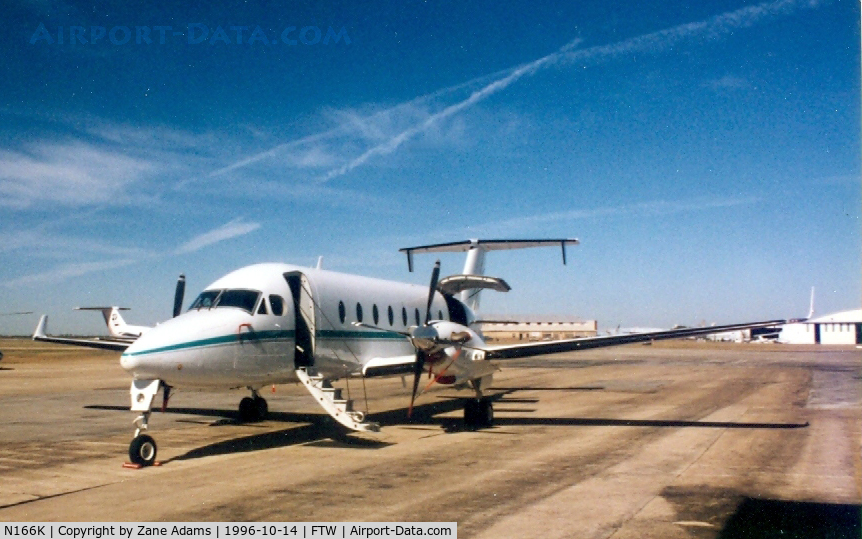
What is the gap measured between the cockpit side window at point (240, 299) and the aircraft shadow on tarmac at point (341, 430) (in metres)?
2.79

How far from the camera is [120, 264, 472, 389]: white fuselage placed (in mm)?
11688

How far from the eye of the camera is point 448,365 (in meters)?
15.5

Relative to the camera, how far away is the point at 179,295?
14.9m

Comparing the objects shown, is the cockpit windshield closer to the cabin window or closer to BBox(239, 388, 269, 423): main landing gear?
the cabin window

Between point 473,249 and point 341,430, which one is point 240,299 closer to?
point 341,430

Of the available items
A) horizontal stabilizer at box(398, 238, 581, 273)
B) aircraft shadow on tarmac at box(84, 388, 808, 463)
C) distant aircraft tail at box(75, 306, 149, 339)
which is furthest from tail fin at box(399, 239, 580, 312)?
distant aircraft tail at box(75, 306, 149, 339)

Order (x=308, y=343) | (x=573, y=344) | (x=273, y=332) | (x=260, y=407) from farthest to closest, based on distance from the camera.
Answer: (x=260, y=407) → (x=573, y=344) → (x=308, y=343) → (x=273, y=332)

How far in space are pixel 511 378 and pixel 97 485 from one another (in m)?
27.8

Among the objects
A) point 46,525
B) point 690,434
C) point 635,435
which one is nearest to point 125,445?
point 46,525

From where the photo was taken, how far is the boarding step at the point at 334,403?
44.5 ft

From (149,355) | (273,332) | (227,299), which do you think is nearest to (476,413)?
(273,332)

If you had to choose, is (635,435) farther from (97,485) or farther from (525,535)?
(97,485)

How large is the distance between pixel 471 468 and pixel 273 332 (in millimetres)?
5229

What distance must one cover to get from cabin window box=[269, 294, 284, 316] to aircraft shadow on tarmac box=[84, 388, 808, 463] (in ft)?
8.85
